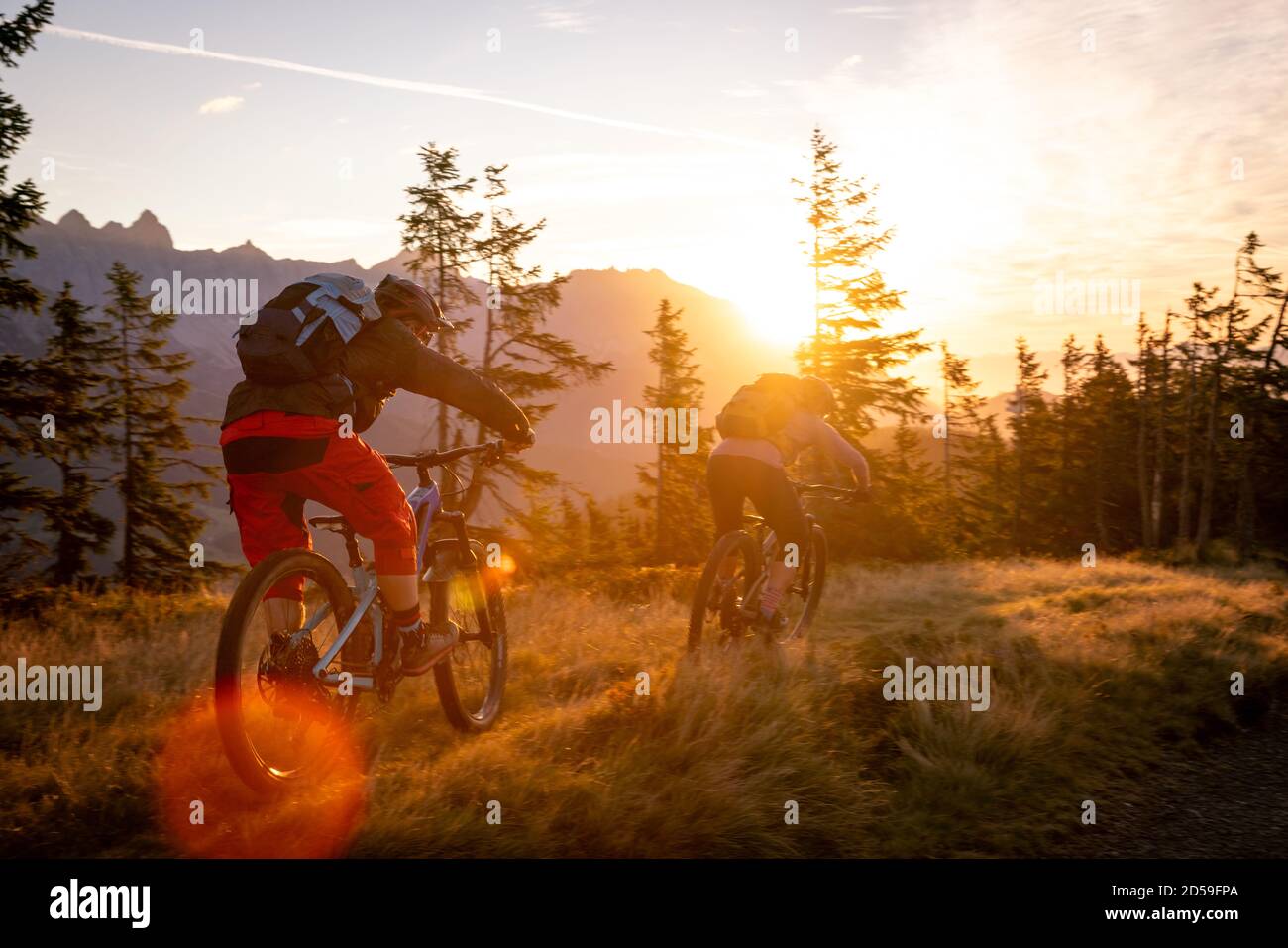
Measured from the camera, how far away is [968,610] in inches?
406

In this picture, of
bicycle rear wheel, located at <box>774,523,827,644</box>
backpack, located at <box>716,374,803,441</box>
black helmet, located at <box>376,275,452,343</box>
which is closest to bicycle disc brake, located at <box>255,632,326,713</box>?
black helmet, located at <box>376,275,452,343</box>

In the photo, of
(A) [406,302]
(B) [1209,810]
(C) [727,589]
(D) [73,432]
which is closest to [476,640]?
(A) [406,302]

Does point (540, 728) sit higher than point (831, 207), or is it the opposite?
point (831, 207)

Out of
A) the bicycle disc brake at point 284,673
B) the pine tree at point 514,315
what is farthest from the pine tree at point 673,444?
the bicycle disc brake at point 284,673

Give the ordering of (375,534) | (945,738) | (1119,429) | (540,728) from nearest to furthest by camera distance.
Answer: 1. (375,534)
2. (540,728)
3. (945,738)
4. (1119,429)

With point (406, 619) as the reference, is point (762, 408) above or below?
above

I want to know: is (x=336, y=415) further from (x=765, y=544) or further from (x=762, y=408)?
(x=765, y=544)

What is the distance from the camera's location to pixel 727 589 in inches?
266

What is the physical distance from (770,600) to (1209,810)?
10.1ft

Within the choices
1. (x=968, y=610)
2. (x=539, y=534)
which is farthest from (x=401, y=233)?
(x=968, y=610)

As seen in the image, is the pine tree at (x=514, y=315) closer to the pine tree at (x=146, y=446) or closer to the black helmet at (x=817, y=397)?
the pine tree at (x=146, y=446)

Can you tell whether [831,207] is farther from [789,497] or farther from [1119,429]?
[1119,429]

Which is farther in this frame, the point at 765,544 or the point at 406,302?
the point at 765,544
